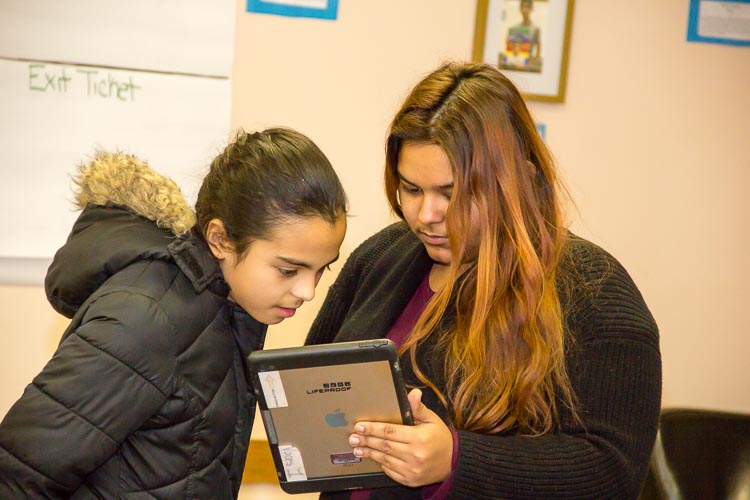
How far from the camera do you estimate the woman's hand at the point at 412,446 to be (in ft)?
3.94

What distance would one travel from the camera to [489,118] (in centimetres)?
133

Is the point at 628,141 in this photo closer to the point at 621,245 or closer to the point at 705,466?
the point at 621,245

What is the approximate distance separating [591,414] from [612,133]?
1251 millimetres

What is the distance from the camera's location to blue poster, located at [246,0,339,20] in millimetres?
2164

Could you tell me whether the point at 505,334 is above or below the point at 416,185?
below

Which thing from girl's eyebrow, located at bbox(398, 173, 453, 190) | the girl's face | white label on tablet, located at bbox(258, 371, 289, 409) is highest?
girl's eyebrow, located at bbox(398, 173, 453, 190)

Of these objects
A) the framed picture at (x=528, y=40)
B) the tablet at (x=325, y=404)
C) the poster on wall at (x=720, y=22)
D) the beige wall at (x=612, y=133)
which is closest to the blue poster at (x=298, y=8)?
the beige wall at (x=612, y=133)

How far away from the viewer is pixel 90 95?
2125mm

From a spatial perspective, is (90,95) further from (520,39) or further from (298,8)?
(520,39)

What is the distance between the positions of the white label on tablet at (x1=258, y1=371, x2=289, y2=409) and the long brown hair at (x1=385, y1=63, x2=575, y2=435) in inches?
10.0

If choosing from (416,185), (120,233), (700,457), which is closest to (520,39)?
(416,185)

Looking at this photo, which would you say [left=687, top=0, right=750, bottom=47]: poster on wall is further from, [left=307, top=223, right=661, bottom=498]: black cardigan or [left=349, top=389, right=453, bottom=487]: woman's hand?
[left=349, top=389, right=453, bottom=487]: woman's hand

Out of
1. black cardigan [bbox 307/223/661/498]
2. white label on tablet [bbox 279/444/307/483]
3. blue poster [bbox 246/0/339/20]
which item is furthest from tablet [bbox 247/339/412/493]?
blue poster [bbox 246/0/339/20]

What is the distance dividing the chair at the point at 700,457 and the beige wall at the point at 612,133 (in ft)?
2.09
